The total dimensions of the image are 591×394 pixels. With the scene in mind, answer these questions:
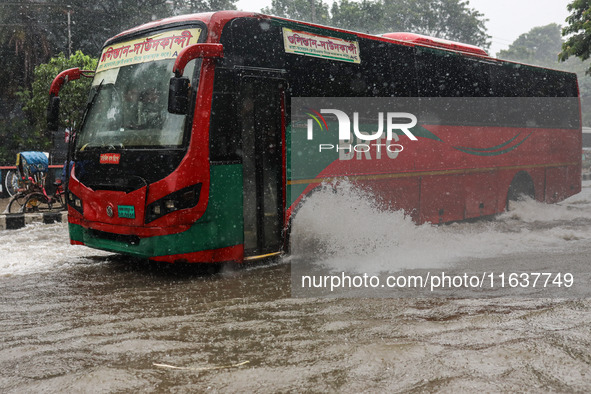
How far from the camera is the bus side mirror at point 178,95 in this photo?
5.87 metres

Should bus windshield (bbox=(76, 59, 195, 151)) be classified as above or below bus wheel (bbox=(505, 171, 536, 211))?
above

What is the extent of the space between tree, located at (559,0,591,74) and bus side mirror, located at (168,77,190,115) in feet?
49.0

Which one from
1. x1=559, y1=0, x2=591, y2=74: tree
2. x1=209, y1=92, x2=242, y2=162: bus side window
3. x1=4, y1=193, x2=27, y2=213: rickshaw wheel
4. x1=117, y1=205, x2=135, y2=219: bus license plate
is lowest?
x1=4, y1=193, x2=27, y2=213: rickshaw wheel

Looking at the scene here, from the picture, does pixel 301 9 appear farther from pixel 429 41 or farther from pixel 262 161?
pixel 262 161

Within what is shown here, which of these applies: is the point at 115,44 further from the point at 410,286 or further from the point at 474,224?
the point at 474,224

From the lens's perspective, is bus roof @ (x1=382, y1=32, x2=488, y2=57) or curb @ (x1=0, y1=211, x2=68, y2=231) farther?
curb @ (x1=0, y1=211, x2=68, y2=231)

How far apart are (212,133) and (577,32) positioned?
15.4 metres

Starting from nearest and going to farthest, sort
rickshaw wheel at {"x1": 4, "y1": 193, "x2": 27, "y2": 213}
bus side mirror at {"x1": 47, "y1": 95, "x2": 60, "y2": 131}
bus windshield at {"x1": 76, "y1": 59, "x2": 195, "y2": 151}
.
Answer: bus windshield at {"x1": 76, "y1": 59, "x2": 195, "y2": 151}, bus side mirror at {"x1": 47, "y1": 95, "x2": 60, "y2": 131}, rickshaw wheel at {"x1": 4, "y1": 193, "x2": 27, "y2": 213}

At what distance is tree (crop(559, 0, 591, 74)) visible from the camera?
17266 mm

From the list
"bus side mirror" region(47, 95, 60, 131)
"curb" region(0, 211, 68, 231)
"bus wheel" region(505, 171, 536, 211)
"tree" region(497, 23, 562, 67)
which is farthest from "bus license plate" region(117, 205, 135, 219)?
"tree" region(497, 23, 562, 67)

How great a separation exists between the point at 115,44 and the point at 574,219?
9407 millimetres

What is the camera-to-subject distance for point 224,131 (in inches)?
259

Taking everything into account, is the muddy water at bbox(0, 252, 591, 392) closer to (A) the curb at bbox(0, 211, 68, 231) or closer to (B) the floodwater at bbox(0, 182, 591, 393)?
(B) the floodwater at bbox(0, 182, 591, 393)

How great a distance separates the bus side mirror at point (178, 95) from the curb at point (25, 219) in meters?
7.12
